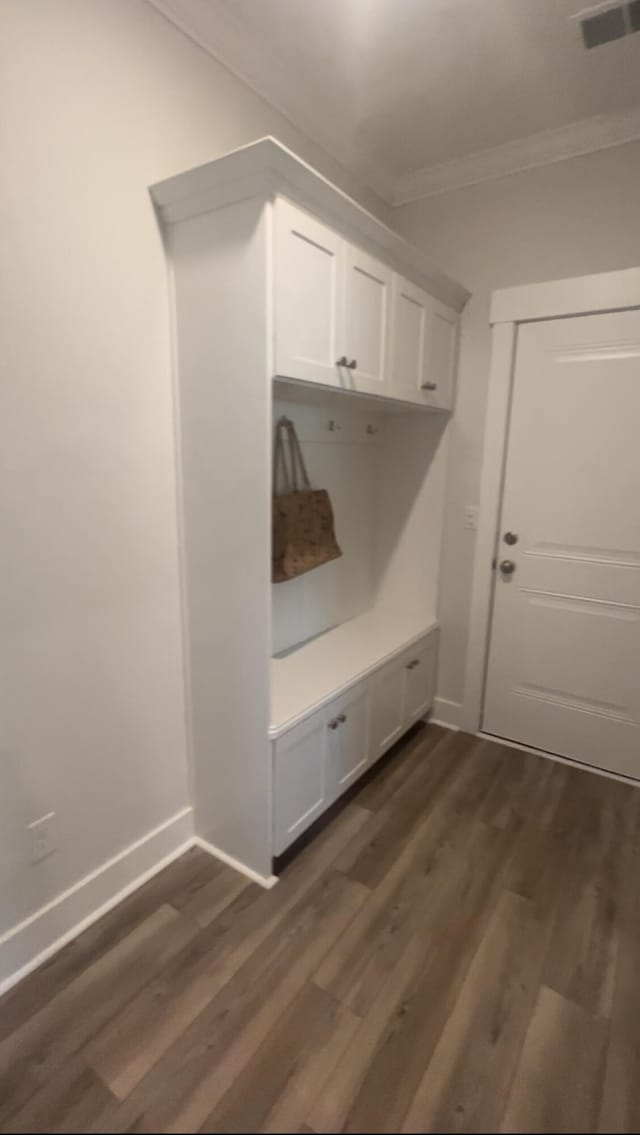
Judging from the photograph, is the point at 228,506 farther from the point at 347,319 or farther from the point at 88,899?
the point at 88,899

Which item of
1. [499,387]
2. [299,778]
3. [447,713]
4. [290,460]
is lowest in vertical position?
[447,713]

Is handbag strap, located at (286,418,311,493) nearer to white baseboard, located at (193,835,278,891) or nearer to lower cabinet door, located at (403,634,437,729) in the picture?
lower cabinet door, located at (403,634,437,729)

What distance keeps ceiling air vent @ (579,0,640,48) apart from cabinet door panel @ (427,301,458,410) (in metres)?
0.89

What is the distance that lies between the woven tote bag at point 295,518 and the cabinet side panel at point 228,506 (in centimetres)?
30

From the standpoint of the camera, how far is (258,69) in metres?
1.82

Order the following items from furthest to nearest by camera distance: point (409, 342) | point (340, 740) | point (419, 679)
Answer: point (419, 679) → point (409, 342) → point (340, 740)

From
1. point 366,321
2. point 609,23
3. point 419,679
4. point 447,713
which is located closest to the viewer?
point 609,23

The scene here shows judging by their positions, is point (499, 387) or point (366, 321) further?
point (499, 387)

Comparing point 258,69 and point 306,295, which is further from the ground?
point 258,69

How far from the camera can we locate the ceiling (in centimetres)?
163

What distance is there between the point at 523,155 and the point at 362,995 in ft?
10.0

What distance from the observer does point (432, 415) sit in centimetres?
264

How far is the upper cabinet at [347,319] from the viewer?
1508mm

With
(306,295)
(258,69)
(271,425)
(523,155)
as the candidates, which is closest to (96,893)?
(271,425)
